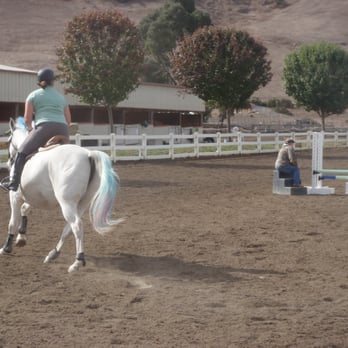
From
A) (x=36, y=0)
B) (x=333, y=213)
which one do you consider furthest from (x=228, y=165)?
(x=36, y=0)

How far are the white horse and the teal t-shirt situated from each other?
1.39ft

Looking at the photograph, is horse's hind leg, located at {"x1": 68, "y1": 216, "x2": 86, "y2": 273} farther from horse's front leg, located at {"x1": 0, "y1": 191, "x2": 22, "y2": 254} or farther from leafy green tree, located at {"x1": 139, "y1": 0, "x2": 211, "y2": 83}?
leafy green tree, located at {"x1": 139, "y1": 0, "x2": 211, "y2": 83}

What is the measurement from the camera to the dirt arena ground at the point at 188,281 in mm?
5270

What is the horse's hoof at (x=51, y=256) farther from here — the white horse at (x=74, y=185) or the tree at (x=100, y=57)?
the tree at (x=100, y=57)

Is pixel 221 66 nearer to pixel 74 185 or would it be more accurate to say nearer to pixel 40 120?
pixel 40 120

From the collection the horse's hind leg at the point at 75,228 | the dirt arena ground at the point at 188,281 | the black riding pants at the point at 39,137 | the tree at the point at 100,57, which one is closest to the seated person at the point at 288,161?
the dirt arena ground at the point at 188,281

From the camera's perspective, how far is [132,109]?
46.6 metres

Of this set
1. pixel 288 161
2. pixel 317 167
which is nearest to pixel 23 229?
pixel 288 161

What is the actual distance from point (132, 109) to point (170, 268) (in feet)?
129

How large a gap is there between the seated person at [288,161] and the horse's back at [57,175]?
26.9ft

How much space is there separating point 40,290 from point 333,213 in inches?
276

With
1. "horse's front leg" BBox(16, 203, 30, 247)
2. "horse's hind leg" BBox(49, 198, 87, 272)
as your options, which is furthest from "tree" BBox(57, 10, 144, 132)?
"horse's hind leg" BBox(49, 198, 87, 272)

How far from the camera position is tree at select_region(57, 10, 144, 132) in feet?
117

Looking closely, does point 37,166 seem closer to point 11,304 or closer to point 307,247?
point 11,304
